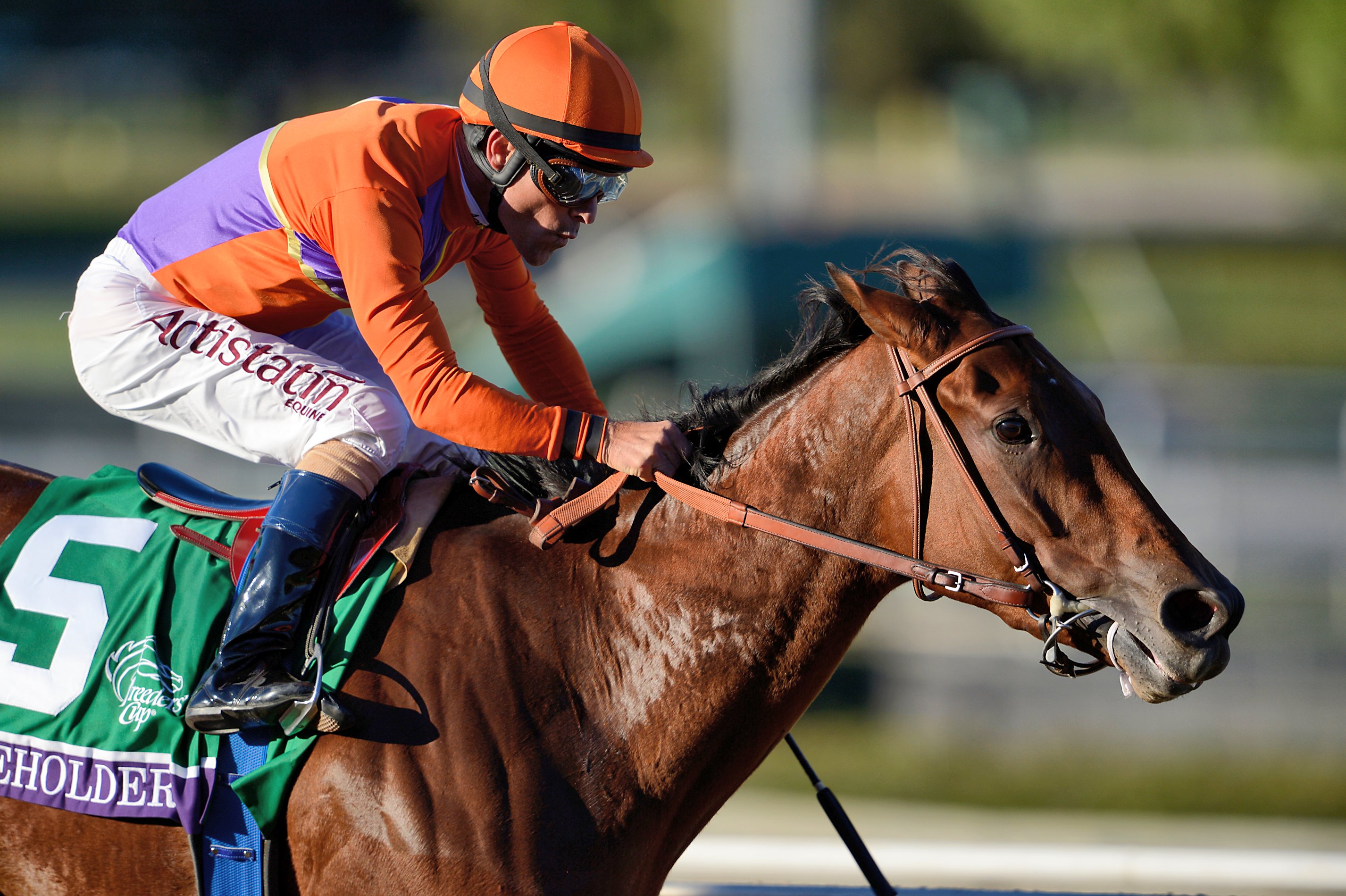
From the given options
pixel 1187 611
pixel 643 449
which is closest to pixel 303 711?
pixel 643 449

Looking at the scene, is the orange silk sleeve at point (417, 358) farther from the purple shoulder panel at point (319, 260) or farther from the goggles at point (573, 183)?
the goggles at point (573, 183)

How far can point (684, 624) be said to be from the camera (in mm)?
2498

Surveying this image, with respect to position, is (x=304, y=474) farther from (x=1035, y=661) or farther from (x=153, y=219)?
(x=1035, y=661)

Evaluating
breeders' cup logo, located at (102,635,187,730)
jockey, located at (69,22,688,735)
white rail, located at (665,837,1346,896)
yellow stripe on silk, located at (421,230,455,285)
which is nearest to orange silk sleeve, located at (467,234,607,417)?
jockey, located at (69,22,688,735)

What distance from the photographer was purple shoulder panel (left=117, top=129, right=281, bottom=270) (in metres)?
2.73

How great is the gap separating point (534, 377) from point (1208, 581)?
1699 millimetres

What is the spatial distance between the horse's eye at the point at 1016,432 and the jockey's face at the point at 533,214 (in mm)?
955

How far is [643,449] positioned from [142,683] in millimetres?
1082

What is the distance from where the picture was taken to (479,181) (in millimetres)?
2744

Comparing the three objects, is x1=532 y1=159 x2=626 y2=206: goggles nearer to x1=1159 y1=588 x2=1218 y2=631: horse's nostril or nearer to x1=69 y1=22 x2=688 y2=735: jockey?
x1=69 y1=22 x2=688 y2=735: jockey

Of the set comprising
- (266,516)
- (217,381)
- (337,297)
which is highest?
(337,297)

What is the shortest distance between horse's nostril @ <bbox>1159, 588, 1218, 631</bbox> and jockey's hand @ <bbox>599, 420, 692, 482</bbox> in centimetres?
96

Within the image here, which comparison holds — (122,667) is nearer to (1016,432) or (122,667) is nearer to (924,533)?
(924,533)

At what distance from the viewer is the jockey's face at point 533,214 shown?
269 cm
